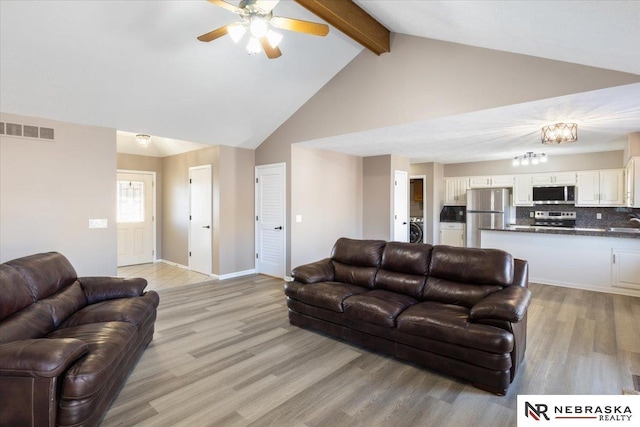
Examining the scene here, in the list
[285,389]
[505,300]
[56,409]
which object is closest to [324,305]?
[285,389]

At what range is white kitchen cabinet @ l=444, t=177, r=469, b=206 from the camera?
8.09 m

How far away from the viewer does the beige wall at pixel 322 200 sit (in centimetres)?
570

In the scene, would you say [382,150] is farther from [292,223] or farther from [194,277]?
[194,277]

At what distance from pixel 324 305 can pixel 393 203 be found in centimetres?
381

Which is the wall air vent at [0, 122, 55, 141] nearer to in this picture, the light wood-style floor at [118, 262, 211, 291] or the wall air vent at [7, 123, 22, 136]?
the wall air vent at [7, 123, 22, 136]

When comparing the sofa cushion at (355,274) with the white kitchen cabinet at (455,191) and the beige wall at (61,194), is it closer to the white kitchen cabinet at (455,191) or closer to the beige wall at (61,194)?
the beige wall at (61,194)

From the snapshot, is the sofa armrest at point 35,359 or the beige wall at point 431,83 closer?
the sofa armrest at point 35,359

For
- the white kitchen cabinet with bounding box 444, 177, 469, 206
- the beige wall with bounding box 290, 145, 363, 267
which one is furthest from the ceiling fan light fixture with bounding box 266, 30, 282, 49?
the white kitchen cabinet with bounding box 444, 177, 469, 206

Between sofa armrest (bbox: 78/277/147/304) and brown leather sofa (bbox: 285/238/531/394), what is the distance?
1.56 m

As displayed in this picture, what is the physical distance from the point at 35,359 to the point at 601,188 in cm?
846

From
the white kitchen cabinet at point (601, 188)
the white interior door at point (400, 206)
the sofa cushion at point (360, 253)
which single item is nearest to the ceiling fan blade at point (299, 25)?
the sofa cushion at point (360, 253)

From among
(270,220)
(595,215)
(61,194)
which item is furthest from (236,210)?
(595,215)

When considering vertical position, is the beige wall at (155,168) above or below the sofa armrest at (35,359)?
above

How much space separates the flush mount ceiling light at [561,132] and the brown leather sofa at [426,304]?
2012 mm
